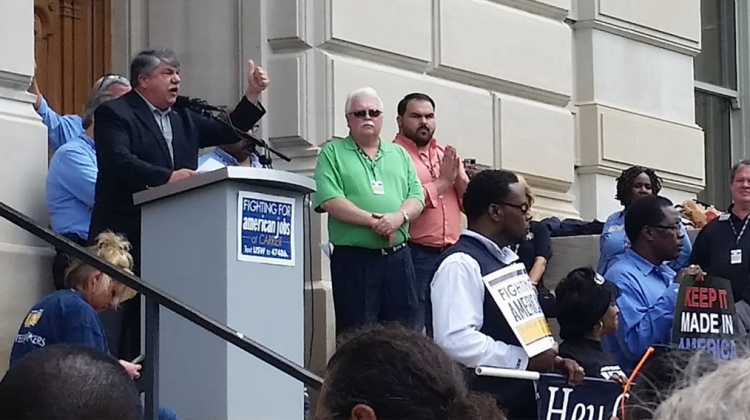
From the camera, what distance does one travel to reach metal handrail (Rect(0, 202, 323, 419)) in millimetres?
6605

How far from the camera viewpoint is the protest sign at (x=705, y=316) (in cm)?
834

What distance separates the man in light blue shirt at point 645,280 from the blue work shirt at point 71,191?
2864mm

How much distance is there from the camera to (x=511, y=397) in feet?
22.5

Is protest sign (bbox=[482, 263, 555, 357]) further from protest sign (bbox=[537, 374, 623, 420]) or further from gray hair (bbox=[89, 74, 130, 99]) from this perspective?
gray hair (bbox=[89, 74, 130, 99])

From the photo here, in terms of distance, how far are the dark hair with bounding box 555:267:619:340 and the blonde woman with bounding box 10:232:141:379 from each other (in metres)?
1.98

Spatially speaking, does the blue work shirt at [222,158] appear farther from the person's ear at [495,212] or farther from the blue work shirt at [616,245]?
the person's ear at [495,212]

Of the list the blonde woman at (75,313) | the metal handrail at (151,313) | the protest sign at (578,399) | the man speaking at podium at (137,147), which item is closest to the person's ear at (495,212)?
the protest sign at (578,399)

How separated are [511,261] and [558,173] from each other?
6253 mm

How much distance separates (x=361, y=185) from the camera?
977cm

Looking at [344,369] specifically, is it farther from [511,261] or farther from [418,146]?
[418,146]

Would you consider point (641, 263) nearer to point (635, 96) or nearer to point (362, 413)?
point (635, 96)

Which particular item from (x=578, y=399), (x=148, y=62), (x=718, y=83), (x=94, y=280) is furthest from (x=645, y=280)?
(x=718, y=83)

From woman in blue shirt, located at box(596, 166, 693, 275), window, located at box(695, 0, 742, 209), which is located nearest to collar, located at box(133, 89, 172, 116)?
woman in blue shirt, located at box(596, 166, 693, 275)

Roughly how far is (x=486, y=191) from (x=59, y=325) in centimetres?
197
